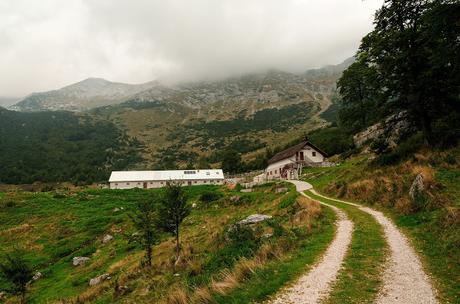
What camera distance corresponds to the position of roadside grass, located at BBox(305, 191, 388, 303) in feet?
28.2

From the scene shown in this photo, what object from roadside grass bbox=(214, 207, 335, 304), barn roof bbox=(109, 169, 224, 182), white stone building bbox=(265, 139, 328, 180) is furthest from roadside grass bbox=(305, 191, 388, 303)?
barn roof bbox=(109, 169, 224, 182)

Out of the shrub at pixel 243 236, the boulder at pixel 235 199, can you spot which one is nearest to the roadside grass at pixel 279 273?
the shrub at pixel 243 236

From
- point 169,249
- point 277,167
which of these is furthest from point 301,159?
point 169,249

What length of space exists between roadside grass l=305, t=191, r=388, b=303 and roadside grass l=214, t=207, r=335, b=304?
135 cm

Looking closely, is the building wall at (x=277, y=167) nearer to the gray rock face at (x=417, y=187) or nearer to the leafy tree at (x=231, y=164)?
the leafy tree at (x=231, y=164)

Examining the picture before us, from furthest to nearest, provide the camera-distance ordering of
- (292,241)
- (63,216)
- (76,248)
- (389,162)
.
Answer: (63,216) < (76,248) < (389,162) < (292,241)

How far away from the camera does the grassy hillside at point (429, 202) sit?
10.6 metres

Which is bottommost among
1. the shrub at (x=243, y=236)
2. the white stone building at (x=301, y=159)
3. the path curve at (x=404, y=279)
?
the shrub at (x=243, y=236)

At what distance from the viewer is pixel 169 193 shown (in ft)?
90.0

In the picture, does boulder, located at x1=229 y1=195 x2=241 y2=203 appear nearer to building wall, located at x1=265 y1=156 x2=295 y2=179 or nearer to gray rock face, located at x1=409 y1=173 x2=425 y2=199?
building wall, located at x1=265 y1=156 x2=295 y2=179

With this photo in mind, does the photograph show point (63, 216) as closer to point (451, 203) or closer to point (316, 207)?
point (316, 207)

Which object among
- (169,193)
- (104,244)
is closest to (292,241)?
(169,193)

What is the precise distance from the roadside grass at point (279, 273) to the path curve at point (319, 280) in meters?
0.33

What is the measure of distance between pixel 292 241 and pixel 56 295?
21.9 m
